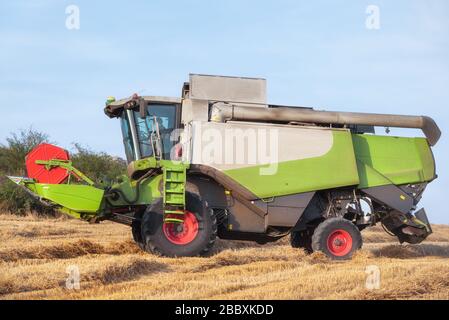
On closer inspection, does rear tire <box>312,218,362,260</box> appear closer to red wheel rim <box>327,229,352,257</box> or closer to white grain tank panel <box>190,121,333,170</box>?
red wheel rim <box>327,229,352,257</box>

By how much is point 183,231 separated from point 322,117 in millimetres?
2779

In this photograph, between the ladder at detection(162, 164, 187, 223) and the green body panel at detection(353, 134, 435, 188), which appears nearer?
the ladder at detection(162, 164, 187, 223)

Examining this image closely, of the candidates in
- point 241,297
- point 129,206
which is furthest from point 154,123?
point 241,297

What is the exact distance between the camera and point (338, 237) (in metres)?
10.5

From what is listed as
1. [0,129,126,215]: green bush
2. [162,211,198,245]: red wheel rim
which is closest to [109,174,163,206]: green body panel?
[162,211,198,245]: red wheel rim

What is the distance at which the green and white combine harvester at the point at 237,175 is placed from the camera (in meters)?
9.84

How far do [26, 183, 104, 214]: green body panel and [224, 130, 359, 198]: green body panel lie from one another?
188cm

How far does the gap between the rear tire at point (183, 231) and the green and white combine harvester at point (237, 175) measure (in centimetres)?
1

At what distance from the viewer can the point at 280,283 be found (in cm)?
670

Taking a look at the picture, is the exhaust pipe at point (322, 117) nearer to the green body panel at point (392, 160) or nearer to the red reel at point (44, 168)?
the green body panel at point (392, 160)

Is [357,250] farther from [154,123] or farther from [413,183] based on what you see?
[154,123]

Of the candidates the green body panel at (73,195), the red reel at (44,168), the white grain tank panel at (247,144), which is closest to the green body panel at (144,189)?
the green body panel at (73,195)

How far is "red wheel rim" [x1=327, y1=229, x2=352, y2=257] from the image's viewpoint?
1039 centimetres

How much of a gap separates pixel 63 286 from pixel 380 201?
19.6 feet
